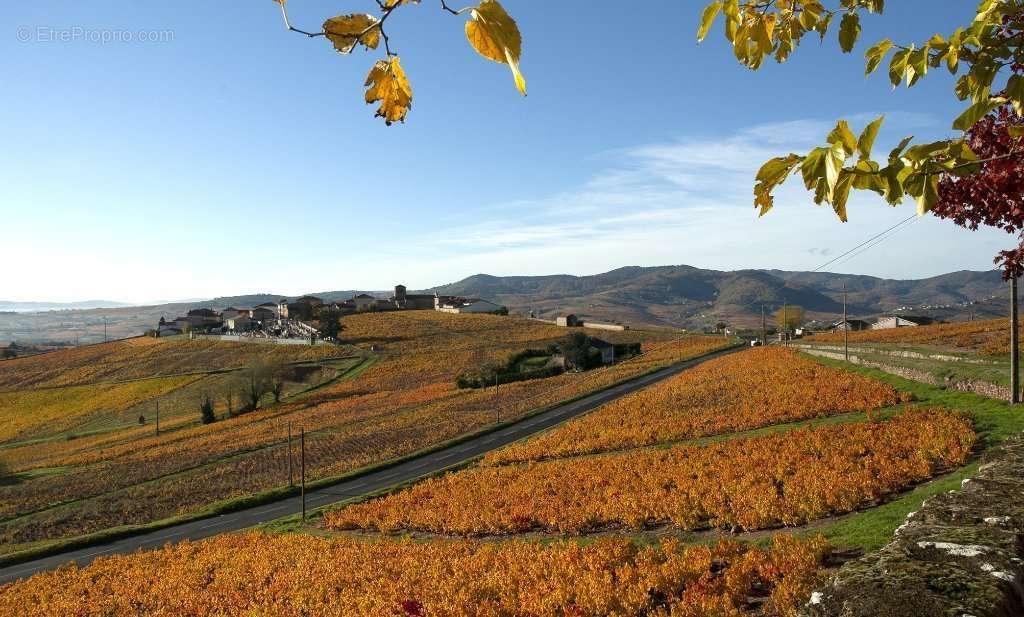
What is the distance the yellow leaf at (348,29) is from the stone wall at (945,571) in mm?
3993

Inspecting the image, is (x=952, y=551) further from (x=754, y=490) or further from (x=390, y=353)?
(x=390, y=353)

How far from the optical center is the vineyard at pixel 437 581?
27.3 feet

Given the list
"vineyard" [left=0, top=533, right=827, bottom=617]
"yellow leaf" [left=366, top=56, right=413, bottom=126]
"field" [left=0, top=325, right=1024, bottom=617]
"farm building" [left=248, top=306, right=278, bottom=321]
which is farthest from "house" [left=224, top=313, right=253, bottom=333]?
"yellow leaf" [left=366, top=56, right=413, bottom=126]

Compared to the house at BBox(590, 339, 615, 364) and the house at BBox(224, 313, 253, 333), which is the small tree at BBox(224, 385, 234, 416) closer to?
the house at BBox(590, 339, 615, 364)

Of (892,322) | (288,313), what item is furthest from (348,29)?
(288,313)

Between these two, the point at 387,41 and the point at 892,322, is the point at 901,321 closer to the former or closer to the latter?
the point at 892,322

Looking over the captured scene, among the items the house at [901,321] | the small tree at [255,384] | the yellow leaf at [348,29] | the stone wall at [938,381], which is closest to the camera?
the yellow leaf at [348,29]

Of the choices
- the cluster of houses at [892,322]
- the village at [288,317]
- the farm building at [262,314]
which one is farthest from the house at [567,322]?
the farm building at [262,314]

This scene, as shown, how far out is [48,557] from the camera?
2478cm

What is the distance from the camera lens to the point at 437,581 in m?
11.2

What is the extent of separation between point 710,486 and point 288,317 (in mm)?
127172

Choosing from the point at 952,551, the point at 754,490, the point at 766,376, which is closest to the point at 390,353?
the point at 766,376

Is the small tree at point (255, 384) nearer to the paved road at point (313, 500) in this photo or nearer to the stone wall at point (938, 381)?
the paved road at point (313, 500)

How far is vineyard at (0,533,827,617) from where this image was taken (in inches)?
328
